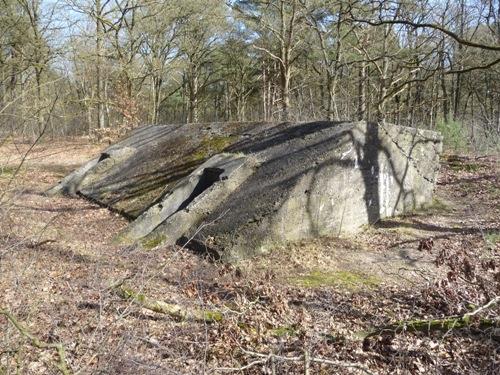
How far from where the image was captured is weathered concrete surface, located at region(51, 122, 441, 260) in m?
7.29

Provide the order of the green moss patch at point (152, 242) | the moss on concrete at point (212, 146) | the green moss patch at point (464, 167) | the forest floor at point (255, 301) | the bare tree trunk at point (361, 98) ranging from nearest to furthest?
1. the forest floor at point (255, 301)
2. the green moss patch at point (152, 242)
3. the moss on concrete at point (212, 146)
4. the green moss patch at point (464, 167)
5. the bare tree trunk at point (361, 98)

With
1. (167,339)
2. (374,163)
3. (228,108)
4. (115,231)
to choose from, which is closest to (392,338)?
(167,339)

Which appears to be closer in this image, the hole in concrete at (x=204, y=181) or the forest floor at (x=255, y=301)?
the forest floor at (x=255, y=301)

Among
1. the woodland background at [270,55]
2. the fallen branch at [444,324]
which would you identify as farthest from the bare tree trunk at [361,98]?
the fallen branch at [444,324]

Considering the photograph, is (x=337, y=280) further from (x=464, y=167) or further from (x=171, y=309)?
(x=464, y=167)

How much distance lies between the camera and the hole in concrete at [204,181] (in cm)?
882

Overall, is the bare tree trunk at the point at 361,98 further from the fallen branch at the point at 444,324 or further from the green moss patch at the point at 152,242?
the fallen branch at the point at 444,324

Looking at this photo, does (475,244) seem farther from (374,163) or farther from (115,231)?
(115,231)

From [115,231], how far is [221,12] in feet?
63.2

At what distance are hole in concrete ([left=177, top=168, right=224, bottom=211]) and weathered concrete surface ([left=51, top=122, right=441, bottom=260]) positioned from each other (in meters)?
0.02

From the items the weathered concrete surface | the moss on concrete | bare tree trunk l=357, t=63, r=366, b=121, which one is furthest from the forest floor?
bare tree trunk l=357, t=63, r=366, b=121

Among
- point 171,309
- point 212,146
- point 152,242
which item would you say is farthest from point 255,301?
point 212,146

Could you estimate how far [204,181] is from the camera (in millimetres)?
9102

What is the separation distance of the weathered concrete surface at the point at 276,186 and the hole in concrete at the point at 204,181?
21mm
